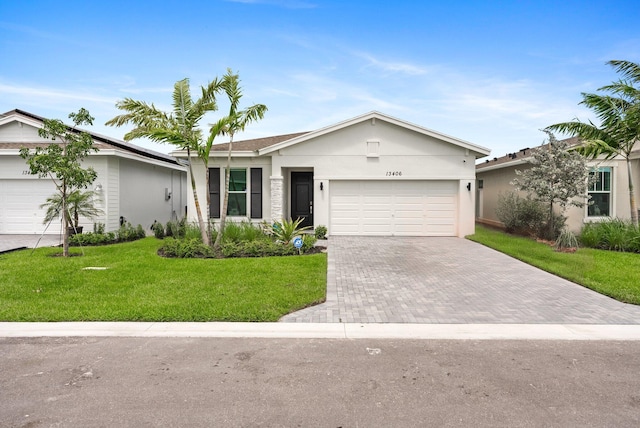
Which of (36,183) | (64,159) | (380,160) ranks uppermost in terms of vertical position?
(380,160)

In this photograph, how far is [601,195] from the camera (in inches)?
609

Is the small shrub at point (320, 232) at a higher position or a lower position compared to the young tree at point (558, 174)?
lower

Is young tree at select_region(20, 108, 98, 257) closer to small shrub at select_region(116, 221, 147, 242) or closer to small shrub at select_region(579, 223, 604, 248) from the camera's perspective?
small shrub at select_region(116, 221, 147, 242)

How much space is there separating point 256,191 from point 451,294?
10.3 m

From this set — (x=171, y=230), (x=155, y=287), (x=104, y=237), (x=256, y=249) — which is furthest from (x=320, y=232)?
(x=155, y=287)

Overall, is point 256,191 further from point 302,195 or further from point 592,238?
point 592,238

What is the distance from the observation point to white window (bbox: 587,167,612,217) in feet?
50.6

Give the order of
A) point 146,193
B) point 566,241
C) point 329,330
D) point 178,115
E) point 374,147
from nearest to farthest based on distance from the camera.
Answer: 1. point 329,330
2. point 178,115
3. point 566,241
4. point 374,147
5. point 146,193

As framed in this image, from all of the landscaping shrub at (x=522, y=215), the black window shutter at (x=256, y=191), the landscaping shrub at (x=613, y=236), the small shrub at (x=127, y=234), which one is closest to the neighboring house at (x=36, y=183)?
the small shrub at (x=127, y=234)

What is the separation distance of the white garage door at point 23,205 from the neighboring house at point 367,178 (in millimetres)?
5543

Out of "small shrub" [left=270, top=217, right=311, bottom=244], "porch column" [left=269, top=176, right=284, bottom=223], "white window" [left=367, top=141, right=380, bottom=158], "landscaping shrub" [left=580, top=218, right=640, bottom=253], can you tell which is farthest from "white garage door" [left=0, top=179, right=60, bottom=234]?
"landscaping shrub" [left=580, top=218, right=640, bottom=253]

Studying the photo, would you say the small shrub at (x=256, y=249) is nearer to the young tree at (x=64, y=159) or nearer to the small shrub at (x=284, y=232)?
the small shrub at (x=284, y=232)

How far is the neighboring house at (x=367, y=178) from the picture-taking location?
15578 millimetres

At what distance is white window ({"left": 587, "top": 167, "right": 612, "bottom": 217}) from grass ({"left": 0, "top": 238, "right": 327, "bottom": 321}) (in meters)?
11.0
